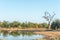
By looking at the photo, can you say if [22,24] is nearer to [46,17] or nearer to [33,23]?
[33,23]

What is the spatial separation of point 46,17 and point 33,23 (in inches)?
619

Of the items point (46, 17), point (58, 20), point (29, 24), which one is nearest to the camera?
point (58, 20)

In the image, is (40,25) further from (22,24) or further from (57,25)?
(57,25)

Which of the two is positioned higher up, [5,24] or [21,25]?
[5,24]

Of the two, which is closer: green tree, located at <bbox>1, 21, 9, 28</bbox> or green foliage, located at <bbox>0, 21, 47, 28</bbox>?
green foliage, located at <bbox>0, 21, 47, 28</bbox>

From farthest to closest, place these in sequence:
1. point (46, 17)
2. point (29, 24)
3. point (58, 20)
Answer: point (29, 24) → point (46, 17) → point (58, 20)

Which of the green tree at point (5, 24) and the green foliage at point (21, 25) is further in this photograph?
the green tree at point (5, 24)

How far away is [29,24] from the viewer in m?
92.8

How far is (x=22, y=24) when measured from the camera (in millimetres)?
93562

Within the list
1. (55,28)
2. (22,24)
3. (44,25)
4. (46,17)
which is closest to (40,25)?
(44,25)

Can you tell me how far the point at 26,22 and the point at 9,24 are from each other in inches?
325

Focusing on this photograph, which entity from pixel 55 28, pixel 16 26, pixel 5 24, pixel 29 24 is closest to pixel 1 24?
pixel 5 24

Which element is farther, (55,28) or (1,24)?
(1,24)

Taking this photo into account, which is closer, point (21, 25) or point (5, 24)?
point (21, 25)
